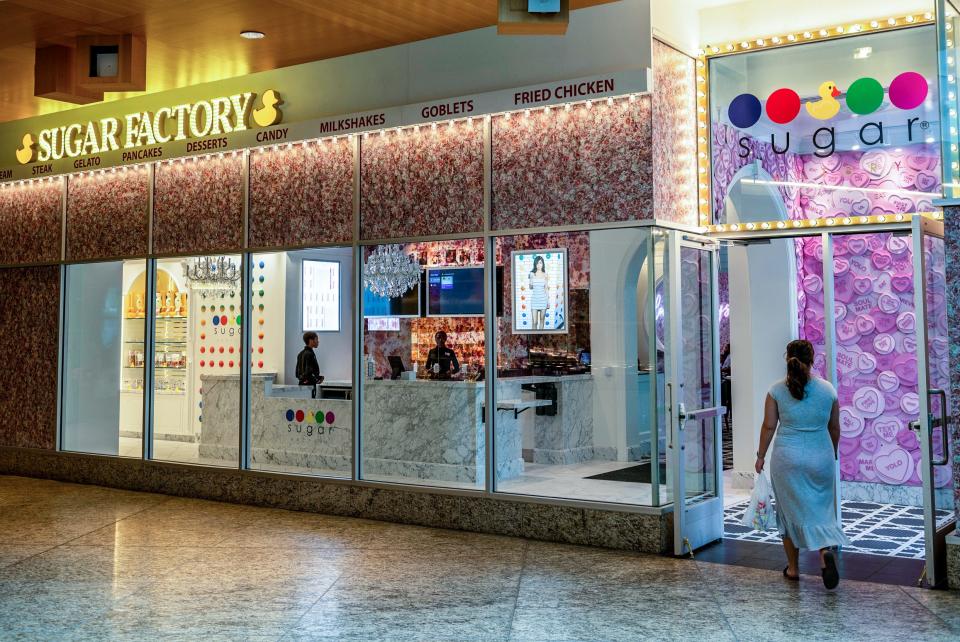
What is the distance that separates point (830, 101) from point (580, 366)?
2.73 metres

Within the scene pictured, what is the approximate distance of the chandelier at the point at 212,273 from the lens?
31.8ft

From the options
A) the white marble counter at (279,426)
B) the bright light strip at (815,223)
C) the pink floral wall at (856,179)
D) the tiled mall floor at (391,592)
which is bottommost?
the tiled mall floor at (391,592)

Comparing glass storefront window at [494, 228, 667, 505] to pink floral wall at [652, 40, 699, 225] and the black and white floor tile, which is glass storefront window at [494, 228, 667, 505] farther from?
the black and white floor tile

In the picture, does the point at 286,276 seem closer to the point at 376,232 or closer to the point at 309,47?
the point at 376,232

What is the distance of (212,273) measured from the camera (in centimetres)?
991

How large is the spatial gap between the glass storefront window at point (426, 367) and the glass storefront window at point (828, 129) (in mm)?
2216

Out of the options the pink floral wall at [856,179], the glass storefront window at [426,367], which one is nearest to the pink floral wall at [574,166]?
the glass storefront window at [426,367]

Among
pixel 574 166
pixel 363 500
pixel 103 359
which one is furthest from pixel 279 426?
pixel 574 166

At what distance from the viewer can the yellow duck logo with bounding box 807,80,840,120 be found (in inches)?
286

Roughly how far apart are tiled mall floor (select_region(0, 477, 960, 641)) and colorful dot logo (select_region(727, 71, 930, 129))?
335cm

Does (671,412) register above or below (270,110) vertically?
below

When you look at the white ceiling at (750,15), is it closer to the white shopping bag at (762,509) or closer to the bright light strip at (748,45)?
the bright light strip at (748,45)

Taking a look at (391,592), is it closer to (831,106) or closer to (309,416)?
(309,416)

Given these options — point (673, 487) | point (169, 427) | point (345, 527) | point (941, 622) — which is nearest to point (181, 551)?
point (345, 527)
